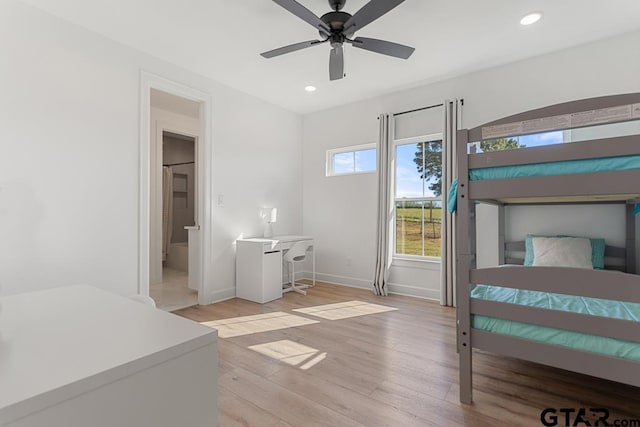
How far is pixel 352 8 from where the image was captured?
237 cm

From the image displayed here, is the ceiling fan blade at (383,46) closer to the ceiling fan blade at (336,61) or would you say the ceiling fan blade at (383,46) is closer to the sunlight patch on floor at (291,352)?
the ceiling fan blade at (336,61)

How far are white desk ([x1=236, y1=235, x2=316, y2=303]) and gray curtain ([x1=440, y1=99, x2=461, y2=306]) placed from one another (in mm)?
1952

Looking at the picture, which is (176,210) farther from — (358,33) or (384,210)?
(358,33)

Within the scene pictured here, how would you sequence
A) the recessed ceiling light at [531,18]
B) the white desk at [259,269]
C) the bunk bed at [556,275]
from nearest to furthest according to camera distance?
1. the bunk bed at [556,275]
2. the recessed ceiling light at [531,18]
3. the white desk at [259,269]

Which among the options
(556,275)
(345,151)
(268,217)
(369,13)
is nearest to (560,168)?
(556,275)

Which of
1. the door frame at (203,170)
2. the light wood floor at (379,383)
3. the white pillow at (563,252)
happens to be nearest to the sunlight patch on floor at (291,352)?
the light wood floor at (379,383)

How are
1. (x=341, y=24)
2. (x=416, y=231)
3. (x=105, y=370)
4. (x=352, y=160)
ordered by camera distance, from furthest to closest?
1. (x=352, y=160)
2. (x=416, y=231)
3. (x=341, y=24)
4. (x=105, y=370)

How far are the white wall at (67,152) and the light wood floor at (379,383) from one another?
4.78ft

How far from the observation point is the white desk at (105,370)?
456 millimetres

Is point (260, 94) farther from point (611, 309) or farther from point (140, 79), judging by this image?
point (611, 309)

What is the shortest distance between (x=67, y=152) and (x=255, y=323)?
86.3 inches

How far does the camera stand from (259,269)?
3.69 m

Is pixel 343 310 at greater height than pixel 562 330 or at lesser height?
lesser

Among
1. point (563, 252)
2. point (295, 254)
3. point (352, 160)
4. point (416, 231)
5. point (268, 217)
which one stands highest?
point (352, 160)
